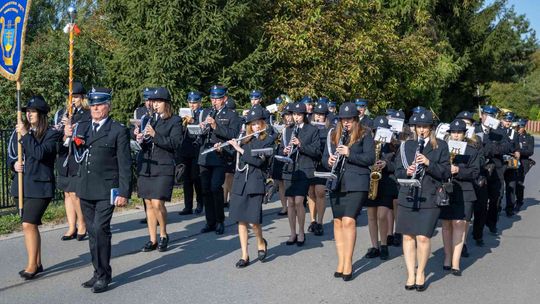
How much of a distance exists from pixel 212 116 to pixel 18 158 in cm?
362

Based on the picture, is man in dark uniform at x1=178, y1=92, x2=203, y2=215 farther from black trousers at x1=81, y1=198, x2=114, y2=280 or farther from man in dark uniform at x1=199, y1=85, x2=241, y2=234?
black trousers at x1=81, y1=198, x2=114, y2=280

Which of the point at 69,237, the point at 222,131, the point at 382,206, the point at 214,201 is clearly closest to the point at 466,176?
the point at 382,206

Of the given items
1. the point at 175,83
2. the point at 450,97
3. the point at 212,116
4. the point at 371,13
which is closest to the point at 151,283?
the point at 212,116

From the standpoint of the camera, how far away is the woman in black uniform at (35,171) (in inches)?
282

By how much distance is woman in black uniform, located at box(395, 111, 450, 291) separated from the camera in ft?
23.4

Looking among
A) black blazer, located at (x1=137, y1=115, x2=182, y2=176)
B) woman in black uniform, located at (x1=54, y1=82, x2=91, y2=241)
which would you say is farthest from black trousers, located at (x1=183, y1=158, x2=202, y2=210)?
black blazer, located at (x1=137, y1=115, x2=182, y2=176)

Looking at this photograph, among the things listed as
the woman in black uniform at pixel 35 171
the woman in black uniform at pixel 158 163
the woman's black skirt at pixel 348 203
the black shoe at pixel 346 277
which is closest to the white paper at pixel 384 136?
the woman's black skirt at pixel 348 203

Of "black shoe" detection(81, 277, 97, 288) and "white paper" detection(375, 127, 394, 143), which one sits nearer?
"black shoe" detection(81, 277, 97, 288)

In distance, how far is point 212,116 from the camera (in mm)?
10477

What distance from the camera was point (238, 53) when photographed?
19188 mm

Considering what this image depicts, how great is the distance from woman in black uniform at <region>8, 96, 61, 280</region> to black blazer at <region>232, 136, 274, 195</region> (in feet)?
7.19

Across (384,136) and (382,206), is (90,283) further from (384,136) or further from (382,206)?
(382,206)

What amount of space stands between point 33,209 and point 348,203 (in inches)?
137

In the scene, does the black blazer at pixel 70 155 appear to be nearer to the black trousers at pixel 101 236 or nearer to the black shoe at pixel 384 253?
A: the black trousers at pixel 101 236
